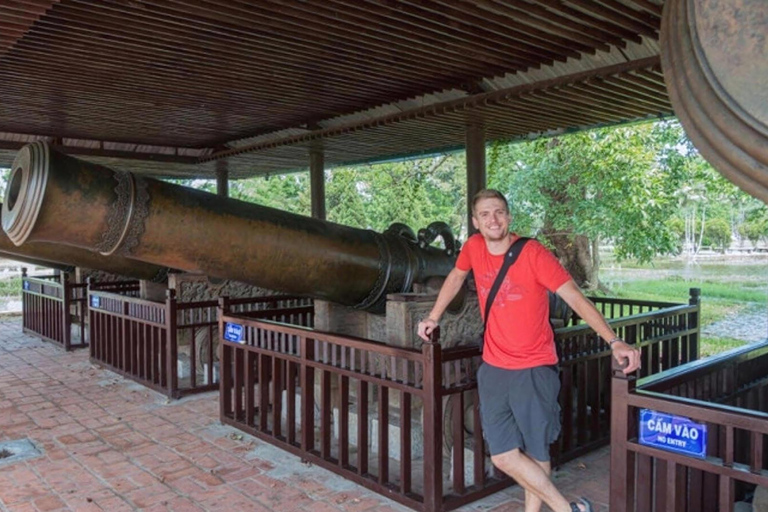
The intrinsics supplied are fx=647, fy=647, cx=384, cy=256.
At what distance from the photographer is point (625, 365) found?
2.22 m

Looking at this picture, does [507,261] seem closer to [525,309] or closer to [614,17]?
[525,309]

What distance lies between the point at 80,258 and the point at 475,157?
4.14 metres

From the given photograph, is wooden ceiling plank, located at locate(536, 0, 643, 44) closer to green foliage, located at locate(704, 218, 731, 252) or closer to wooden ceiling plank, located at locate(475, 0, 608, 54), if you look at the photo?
wooden ceiling plank, located at locate(475, 0, 608, 54)

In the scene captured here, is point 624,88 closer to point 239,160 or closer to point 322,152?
point 322,152

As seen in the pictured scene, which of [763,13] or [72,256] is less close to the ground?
[763,13]

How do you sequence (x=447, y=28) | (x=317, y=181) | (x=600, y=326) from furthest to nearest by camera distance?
(x=317, y=181) < (x=447, y=28) < (x=600, y=326)

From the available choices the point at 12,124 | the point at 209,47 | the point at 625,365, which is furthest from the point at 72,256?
the point at 625,365

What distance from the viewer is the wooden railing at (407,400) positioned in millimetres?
3148

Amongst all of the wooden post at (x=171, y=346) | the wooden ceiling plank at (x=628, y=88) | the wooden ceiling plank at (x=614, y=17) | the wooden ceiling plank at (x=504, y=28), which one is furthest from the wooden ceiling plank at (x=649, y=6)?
the wooden post at (x=171, y=346)

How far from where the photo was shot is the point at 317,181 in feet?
31.0

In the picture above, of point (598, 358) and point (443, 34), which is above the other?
point (443, 34)

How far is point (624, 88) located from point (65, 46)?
4.57 meters

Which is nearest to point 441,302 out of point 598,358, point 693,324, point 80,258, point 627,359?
point 627,359

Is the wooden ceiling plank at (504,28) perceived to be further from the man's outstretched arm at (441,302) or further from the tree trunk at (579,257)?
the tree trunk at (579,257)
